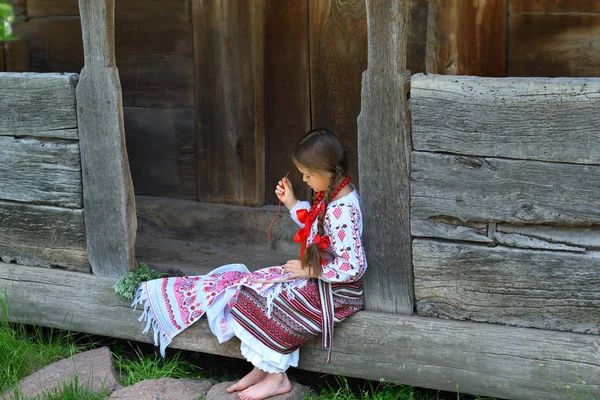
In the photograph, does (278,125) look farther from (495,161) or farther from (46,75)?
(495,161)

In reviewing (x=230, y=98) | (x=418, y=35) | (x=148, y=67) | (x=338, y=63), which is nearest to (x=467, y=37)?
(x=418, y=35)

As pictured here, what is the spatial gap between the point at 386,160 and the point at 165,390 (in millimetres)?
1445

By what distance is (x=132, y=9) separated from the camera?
5.62 metres

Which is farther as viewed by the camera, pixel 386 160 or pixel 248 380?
pixel 248 380

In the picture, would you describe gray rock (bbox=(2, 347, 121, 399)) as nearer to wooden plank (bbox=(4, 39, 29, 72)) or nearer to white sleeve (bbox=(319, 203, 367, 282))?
white sleeve (bbox=(319, 203, 367, 282))

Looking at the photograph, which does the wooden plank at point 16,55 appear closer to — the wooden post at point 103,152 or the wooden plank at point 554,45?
the wooden post at point 103,152

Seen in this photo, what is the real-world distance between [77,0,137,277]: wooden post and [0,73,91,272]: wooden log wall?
2.7 inches

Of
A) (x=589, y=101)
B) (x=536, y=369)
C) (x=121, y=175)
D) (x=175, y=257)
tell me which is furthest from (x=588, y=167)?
(x=175, y=257)

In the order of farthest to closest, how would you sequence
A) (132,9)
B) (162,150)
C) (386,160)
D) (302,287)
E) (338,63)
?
(162,150), (132,9), (338,63), (302,287), (386,160)

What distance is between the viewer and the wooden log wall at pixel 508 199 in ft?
A: 11.1

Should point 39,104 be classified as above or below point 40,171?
above

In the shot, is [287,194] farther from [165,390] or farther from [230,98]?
[230,98]

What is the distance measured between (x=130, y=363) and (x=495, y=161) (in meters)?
2.08

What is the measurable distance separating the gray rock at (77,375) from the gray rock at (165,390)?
4.0 inches
